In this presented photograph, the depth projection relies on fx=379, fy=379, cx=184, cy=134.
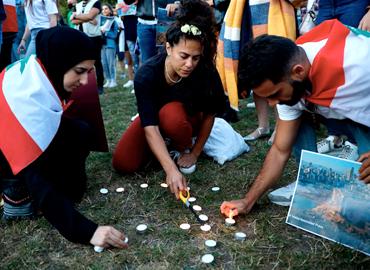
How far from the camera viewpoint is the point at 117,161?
9.20ft

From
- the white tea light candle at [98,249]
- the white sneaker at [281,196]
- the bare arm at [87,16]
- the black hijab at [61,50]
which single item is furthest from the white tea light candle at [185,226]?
the bare arm at [87,16]

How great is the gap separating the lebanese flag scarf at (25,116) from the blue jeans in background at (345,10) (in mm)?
1810

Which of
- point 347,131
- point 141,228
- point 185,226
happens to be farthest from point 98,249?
point 347,131

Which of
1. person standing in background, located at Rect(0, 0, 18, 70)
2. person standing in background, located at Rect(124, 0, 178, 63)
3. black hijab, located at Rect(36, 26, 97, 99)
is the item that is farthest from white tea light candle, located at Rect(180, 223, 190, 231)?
person standing in background, located at Rect(0, 0, 18, 70)

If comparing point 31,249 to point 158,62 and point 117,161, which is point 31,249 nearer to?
point 117,161

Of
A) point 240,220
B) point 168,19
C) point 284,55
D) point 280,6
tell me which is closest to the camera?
point 284,55

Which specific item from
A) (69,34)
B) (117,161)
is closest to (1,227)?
(117,161)

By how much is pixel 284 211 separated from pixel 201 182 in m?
0.67

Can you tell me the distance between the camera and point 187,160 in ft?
9.45

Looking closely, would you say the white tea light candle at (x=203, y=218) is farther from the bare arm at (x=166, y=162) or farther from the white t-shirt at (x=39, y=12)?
the white t-shirt at (x=39, y=12)

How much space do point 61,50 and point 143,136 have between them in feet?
3.41

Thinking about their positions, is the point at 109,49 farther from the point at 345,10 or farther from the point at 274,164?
the point at 274,164

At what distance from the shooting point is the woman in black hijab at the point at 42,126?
1.79 metres

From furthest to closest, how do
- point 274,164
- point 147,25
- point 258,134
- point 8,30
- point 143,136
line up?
1. point 147,25
2. point 8,30
3. point 258,134
4. point 143,136
5. point 274,164
